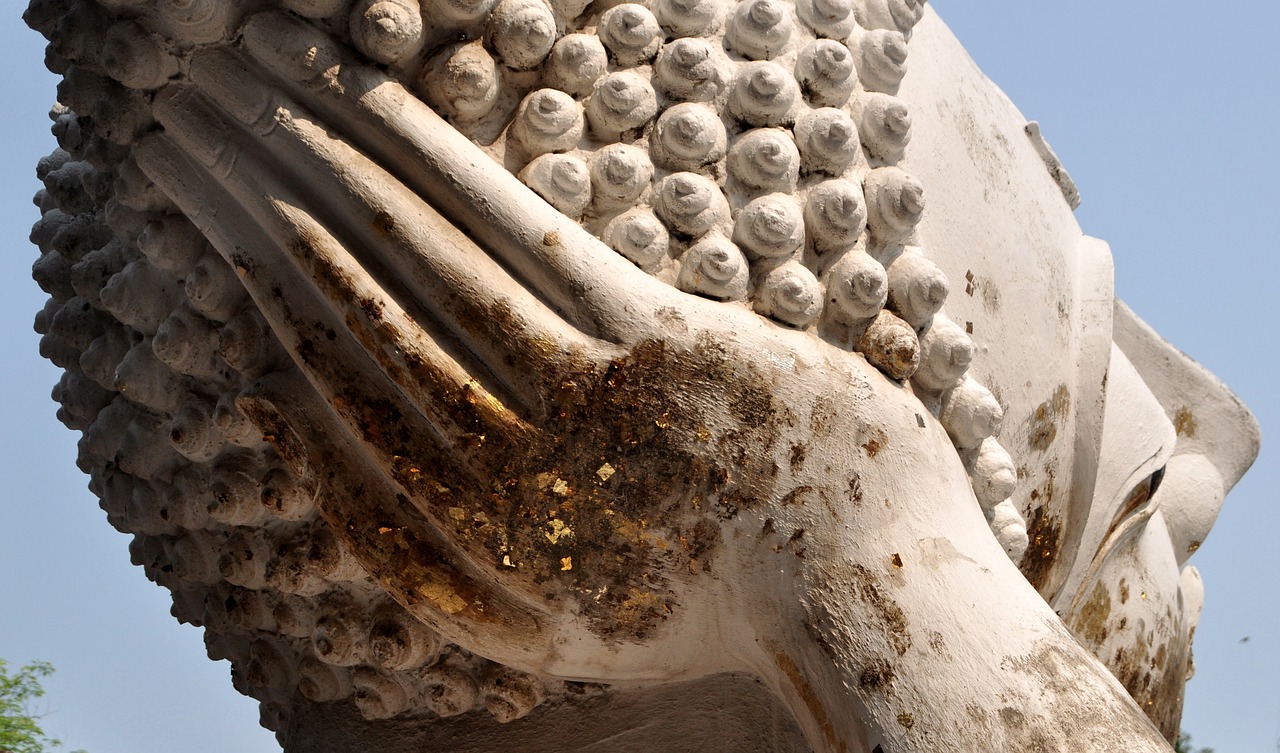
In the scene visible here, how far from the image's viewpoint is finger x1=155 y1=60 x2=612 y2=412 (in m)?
Answer: 1.22

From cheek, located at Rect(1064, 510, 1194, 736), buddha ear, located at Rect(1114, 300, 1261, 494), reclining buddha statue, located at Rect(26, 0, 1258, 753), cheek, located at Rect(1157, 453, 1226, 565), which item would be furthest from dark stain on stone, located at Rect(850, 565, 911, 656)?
buddha ear, located at Rect(1114, 300, 1261, 494)

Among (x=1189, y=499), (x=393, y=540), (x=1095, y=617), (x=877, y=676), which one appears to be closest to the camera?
(x=877, y=676)

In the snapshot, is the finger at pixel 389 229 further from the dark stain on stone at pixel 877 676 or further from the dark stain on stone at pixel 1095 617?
the dark stain on stone at pixel 1095 617

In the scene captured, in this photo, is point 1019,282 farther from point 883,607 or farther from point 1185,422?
point 1185,422

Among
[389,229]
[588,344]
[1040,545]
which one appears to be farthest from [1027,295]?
[389,229]

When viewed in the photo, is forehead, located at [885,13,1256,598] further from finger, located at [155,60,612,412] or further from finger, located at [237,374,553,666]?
finger, located at [237,374,553,666]

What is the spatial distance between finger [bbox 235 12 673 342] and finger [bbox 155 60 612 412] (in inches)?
0.7

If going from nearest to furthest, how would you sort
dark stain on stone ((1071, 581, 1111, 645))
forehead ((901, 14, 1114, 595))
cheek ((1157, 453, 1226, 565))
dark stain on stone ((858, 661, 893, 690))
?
dark stain on stone ((858, 661, 893, 690)) → forehead ((901, 14, 1114, 595)) → dark stain on stone ((1071, 581, 1111, 645)) → cheek ((1157, 453, 1226, 565))

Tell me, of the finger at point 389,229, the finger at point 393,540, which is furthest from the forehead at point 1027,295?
the finger at point 393,540

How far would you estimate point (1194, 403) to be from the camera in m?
2.09

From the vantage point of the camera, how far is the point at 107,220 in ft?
4.70

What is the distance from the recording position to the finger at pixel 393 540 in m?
1.31

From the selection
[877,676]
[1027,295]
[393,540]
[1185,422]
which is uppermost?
[1185,422]

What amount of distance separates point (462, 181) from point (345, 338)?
0.62 ft
